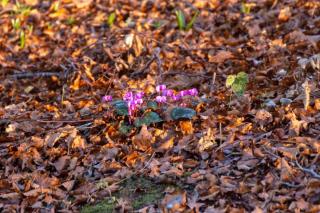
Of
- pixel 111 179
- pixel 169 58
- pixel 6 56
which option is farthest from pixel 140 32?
pixel 111 179

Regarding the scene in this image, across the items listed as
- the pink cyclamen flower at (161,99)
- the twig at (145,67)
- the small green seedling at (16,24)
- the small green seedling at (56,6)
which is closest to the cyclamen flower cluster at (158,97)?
the pink cyclamen flower at (161,99)

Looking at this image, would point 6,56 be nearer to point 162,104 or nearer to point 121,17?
point 121,17

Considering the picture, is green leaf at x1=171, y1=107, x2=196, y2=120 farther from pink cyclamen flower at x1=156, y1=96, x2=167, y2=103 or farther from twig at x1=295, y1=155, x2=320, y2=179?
twig at x1=295, y1=155, x2=320, y2=179

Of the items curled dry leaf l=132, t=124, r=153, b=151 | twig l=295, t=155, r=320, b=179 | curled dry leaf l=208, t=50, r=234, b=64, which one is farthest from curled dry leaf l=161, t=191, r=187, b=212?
curled dry leaf l=208, t=50, r=234, b=64

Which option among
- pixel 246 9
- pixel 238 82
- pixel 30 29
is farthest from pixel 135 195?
pixel 30 29

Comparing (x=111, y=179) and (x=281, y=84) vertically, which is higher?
(x=281, y=84)

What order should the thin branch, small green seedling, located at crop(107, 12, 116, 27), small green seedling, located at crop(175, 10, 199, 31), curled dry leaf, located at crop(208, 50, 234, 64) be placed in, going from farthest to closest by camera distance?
small green seedling, located at crop(107, 12, 116, 27)
small green seedling, located at crop(175, 10, 199, 31)
the thin branch
curled dry leaf, located at crop(208, 50, 234, 64)

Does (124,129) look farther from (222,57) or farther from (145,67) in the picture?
(222,57)
